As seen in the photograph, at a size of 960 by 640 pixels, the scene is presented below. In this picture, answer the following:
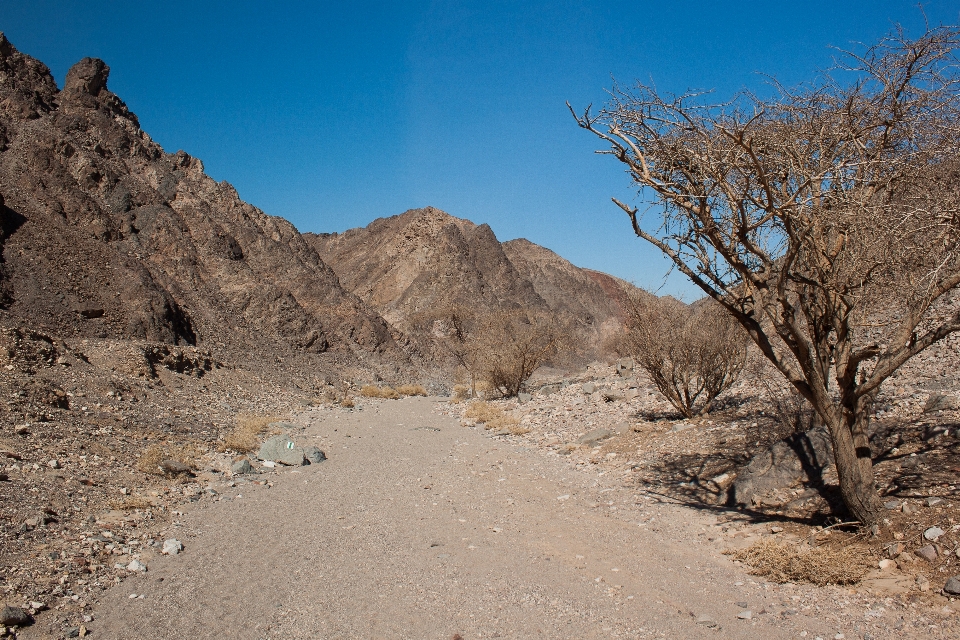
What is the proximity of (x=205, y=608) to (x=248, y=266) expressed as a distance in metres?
34.0

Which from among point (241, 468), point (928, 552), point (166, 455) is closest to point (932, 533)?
point (928, 552)

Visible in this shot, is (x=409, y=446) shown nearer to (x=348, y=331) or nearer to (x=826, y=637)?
(x=826, y=637)

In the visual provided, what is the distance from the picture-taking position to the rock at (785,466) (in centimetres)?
675

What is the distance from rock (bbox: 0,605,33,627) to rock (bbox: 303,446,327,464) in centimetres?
693

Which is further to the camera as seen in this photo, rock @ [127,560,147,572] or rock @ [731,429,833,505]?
rock @ [731,429,833,505]

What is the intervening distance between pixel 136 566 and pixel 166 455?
4.84 meters

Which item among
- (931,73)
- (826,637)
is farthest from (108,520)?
(931,73)

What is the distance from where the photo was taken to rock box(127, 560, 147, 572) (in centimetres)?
551

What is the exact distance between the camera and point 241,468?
10039 mm

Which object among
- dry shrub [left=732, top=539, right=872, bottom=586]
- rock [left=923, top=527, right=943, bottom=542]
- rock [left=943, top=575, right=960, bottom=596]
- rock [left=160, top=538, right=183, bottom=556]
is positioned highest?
rock [left=923, top=527, right=943, bottom=542]

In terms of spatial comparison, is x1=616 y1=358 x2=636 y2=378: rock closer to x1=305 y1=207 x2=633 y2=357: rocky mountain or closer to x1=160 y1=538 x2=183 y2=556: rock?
x1=160 y1=538 x2=183 y2=556: rock

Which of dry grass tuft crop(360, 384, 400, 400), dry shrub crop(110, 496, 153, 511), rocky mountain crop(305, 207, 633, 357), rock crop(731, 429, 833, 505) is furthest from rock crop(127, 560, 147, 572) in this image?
rocky mountain crop(305, 207, 633, 357)

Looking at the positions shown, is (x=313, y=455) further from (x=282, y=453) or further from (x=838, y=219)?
(x=838, y=219)

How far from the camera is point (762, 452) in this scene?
7234mm
